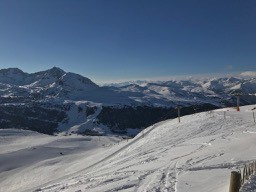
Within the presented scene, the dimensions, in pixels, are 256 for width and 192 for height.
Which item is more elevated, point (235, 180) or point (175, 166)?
point (235, 180)

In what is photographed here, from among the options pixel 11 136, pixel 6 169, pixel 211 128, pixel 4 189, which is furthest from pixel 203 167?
pixel 11 136

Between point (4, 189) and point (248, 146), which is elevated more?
point (248, 146)

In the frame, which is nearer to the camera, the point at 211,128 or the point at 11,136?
the point at 211,128

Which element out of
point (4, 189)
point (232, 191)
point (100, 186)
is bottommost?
point (4, 189)

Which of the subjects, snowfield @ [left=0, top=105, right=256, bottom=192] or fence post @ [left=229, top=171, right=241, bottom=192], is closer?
fence post @ [left=229, top=171, right=241, bottom=192]

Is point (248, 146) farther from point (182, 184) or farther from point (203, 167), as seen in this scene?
point (182, 184)

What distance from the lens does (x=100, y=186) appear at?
23.2m

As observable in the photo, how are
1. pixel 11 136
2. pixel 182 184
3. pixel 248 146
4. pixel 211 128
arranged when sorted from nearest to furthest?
pixel 182 184, pixel 248 146, pixel 211 128, pixel 11 136

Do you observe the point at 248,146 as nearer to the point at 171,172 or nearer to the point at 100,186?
the point at 171,172

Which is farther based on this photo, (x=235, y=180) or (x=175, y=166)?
(x=175, y=166)

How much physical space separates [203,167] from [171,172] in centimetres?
214

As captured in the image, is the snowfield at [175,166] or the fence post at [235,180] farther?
the snowfield at [175,166]

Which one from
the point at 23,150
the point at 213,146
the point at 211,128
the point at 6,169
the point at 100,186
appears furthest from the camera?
the point at 23,150

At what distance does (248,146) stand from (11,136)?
105158 mm
